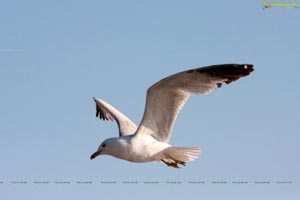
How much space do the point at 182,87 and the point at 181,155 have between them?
1.19m

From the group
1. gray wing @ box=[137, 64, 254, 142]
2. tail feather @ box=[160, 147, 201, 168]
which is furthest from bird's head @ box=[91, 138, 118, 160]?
tail feather @ box=[160, 147, 201, 168]

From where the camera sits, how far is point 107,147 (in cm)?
1061

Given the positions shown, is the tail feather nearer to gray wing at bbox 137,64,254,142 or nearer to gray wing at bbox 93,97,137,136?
gray wing at bbox 137,64,254,142

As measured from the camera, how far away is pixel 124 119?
12.1m

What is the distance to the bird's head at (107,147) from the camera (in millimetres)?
10500

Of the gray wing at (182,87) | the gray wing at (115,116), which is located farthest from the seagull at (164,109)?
the gray wing at (115,116)

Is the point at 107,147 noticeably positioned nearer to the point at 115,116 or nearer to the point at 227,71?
the point at 115,116

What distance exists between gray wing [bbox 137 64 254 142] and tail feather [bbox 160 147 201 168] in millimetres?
605

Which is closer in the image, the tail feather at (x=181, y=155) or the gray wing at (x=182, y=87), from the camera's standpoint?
the gray wing at (x=182, y=87)

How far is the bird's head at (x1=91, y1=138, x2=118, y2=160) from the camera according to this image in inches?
413

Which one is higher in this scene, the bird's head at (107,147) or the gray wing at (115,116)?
the gray wing at (115,116)

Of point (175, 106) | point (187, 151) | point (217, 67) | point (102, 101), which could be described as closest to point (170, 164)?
point (187, 151)

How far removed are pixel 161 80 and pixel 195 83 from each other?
0.57m

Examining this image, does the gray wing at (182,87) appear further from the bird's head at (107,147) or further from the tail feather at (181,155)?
the tail feather at (181,155)
